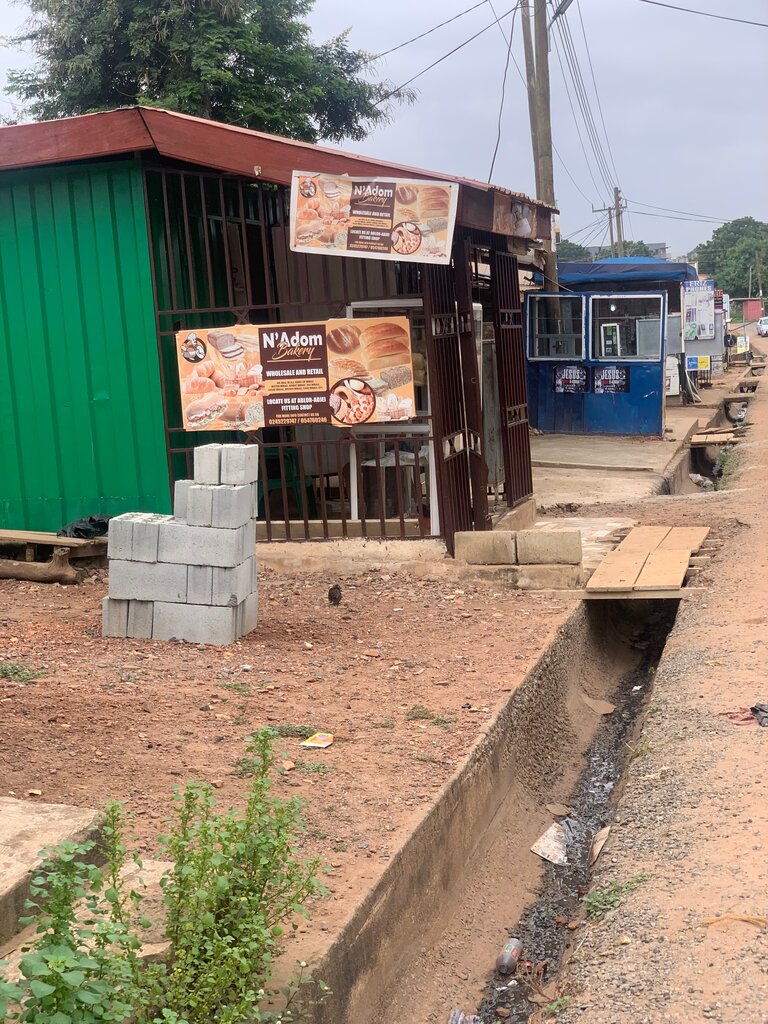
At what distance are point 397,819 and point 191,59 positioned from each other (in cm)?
1791

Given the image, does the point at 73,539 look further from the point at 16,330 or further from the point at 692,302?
the point at 692,302

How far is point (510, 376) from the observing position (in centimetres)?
1079

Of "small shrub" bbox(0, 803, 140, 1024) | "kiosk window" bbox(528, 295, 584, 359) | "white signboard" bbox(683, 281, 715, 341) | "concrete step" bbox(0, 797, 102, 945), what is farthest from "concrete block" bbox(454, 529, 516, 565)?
"white signboard" bbox(683, 281, 715, 341)

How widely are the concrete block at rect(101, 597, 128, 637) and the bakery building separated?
6.88ft

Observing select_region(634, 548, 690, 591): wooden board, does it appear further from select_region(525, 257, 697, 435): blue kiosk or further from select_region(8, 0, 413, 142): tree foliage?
select_region(8, 0, 413, 142): tree foliage

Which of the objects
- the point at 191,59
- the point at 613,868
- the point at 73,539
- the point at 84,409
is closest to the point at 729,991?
the point at 613,868

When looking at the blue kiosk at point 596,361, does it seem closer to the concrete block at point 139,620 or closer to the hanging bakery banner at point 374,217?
the hanging bakery banner at point 374,217

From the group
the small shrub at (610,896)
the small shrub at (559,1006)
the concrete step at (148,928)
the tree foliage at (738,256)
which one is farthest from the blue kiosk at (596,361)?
the tree foliage at (738,256)

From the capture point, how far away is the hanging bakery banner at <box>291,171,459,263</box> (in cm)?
802

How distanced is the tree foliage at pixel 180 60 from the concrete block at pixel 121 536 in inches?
552

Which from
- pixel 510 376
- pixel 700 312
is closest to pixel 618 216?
pixel 700 312

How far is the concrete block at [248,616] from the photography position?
23.3 ft

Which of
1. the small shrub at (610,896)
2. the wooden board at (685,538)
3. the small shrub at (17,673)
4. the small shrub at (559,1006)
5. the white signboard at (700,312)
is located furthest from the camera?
the white signboard at (700,312)

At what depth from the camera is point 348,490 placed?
9.77 metres
